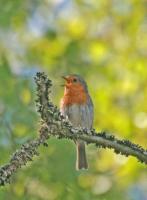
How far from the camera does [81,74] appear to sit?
8.99 meters

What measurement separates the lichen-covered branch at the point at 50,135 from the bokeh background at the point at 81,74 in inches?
89.5

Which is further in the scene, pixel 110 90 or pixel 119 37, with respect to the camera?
pixel 119 37

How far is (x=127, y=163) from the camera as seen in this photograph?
8344 mm

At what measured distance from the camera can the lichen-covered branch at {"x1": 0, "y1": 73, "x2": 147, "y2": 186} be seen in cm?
314

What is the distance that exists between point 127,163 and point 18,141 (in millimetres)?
2602

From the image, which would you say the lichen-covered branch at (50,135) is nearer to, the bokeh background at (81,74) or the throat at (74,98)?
the bokeh background at (81,74)

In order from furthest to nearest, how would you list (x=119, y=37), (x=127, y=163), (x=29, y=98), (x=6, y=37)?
1. (x=119, y=37)
2. (x=6, y=37)
3. (x=127, y=163)
4. (x=29, y=98)

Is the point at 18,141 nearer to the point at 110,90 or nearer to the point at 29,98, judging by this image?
the point at 29,98

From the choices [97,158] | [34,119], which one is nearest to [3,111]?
[34,119]

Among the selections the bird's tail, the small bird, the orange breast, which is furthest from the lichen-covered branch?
the orange breast

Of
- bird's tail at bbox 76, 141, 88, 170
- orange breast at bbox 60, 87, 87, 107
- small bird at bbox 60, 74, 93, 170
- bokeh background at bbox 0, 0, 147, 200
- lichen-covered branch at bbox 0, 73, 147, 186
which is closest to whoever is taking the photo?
lichen-covered branch at bbox 0, 73, 147, 186

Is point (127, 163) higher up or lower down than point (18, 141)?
higher up

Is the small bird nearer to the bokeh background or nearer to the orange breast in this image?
the orange breast

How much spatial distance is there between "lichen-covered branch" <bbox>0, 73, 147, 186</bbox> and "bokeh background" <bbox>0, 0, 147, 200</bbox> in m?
2.27
